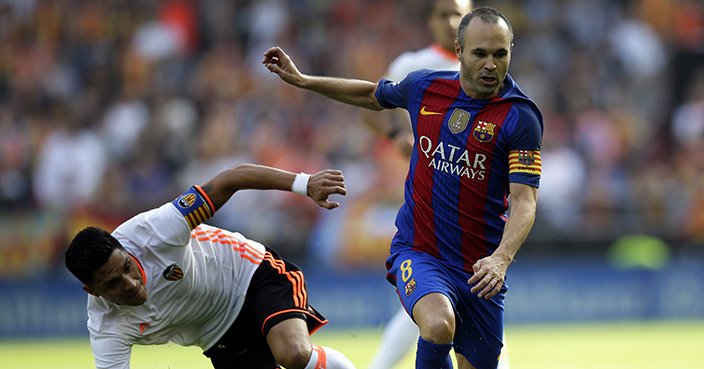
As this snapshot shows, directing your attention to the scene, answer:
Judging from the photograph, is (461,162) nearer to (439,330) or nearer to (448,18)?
(439,330)

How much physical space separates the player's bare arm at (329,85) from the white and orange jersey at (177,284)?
88 cm

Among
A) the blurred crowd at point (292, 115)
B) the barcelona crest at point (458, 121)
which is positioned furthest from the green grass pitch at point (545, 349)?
the barcelona crest at point (458, 121)

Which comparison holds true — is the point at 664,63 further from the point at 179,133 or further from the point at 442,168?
the point at 442,168

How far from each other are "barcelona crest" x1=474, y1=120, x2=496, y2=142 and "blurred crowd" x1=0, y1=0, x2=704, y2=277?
557cm

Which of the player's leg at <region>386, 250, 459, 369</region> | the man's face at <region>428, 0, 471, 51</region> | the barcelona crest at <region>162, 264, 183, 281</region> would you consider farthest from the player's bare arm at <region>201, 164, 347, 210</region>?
the man's face at <region>428, 0, 471, 51</region>

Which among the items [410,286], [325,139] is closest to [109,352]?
[410,286]

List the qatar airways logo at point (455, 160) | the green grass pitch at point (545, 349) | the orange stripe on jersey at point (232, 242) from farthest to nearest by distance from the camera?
the green grass pitch at point (545, 349) → the orange stripe on jersey at point (232, 242) → the qatar airways logo at point (455, 160)

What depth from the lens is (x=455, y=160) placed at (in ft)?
15.2

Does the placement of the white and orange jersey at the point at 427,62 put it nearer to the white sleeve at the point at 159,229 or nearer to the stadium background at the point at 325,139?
the white sleeve at the point at 159,229

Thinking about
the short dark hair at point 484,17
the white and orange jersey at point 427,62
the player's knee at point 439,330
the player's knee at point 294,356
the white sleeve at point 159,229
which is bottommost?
the player's knee at point 294,356

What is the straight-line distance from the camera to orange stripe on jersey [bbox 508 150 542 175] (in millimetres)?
4367

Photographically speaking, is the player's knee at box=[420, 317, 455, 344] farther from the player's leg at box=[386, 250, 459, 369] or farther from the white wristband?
the white wristband

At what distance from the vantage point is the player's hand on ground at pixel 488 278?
4082 millimetres

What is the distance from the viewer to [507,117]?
4.45 meters
